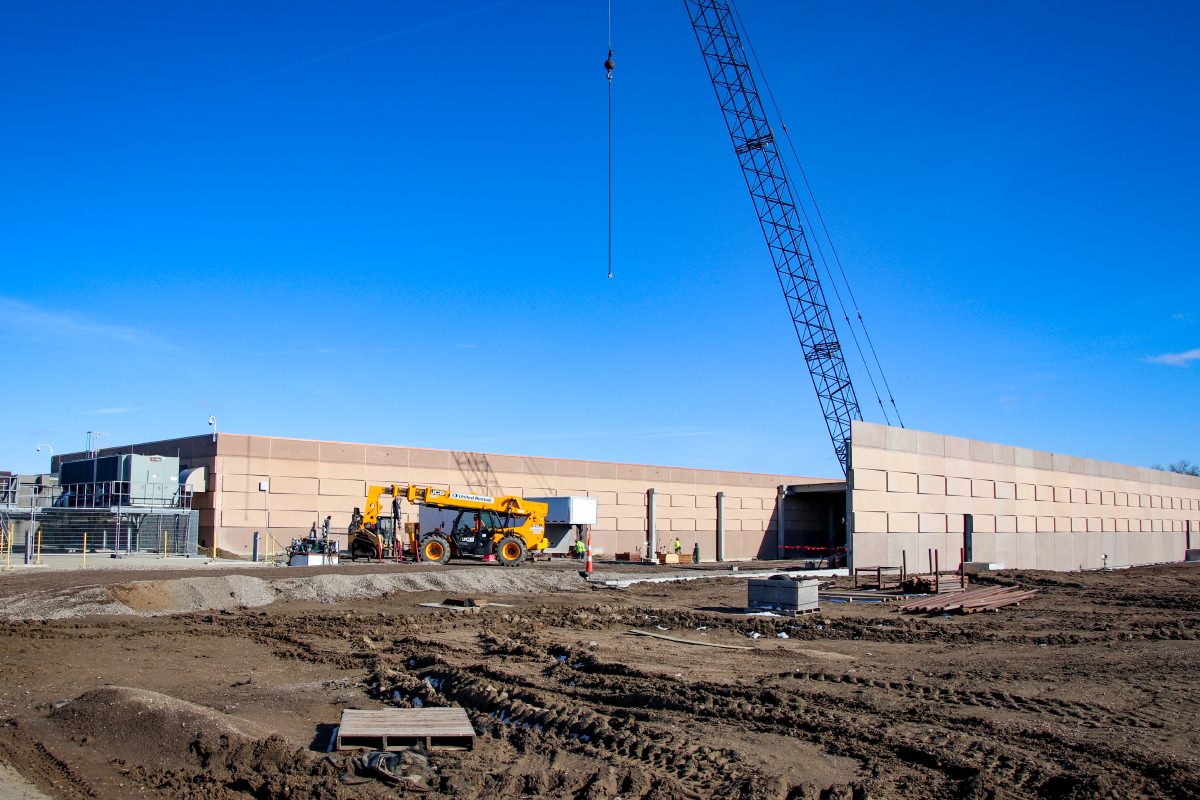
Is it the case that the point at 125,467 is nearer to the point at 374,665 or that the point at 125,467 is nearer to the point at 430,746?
the point at 374,665

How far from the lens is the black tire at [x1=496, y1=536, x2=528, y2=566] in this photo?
34.0 metres

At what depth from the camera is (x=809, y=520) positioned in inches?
2544

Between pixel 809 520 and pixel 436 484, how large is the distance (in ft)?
94.5

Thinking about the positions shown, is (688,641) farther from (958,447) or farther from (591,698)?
(958,447)

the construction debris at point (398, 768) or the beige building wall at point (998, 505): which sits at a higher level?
the beige building wall at point (998, 505)

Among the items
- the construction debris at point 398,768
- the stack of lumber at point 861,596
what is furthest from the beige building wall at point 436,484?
the construction debris at point 398,768

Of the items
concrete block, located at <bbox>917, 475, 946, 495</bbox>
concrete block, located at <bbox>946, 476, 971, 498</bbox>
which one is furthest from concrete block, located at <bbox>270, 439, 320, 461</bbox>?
concrete block, located at <bbox>946, 476, 971, 498</bbox>

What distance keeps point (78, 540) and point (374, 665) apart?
102 feet

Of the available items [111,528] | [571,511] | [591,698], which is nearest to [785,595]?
[591,698]

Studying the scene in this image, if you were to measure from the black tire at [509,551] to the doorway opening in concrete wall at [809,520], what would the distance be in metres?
29.0

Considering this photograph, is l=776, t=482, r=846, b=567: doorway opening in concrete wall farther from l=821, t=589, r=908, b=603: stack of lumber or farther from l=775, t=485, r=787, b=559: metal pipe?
l=821, t=589, r=908, b=603: stack of lumber

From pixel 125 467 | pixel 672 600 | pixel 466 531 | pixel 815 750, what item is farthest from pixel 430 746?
pixel 125 467

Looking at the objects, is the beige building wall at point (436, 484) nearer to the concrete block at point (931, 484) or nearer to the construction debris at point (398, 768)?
the concrete block at point (931, 484)

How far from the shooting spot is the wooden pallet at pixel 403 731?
8.98 m
